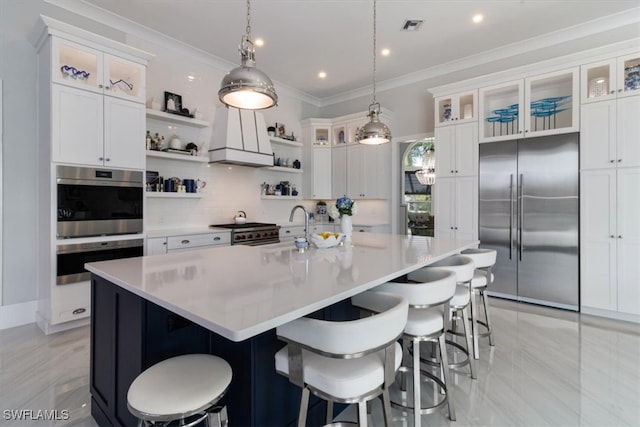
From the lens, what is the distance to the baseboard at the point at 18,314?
10.6 ft

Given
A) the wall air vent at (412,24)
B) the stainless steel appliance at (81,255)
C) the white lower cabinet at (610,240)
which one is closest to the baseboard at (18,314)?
the stainless steel appliance at (81,255)

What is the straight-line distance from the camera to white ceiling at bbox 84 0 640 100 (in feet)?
11.5

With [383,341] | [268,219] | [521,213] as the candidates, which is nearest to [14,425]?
[383,341]

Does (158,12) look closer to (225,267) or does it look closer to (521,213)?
(225,267)

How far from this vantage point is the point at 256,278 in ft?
5.28

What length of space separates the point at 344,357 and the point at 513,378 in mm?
1897

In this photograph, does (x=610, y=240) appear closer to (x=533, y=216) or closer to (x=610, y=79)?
(x=533, y=216)

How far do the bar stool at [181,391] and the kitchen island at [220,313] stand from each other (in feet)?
0.49

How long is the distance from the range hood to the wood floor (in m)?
2.62

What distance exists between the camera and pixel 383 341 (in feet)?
4.01

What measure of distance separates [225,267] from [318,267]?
555 mm

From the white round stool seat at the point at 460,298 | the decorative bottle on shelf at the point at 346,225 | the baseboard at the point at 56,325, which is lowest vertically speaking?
the baseboard at the point at 56,325

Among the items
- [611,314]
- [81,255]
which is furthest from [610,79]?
[81,255]

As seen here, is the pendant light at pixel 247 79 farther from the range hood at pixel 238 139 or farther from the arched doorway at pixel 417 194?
the arched doorway at pixel 417 194
